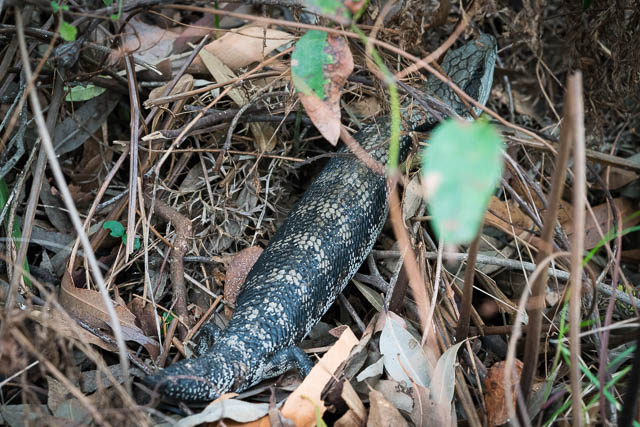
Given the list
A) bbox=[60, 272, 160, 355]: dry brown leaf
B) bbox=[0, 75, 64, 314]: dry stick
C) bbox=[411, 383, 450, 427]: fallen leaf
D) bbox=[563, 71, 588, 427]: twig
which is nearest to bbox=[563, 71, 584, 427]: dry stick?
bbox=[563, 71, 588, 427]: twig

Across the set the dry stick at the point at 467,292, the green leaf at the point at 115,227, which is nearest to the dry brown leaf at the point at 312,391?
the dry stick at the point at 467,292

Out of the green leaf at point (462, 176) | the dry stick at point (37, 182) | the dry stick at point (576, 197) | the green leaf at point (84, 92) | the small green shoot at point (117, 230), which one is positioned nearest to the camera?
the green leaf at point (462, 176)

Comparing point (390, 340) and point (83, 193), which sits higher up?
point (83, 193)

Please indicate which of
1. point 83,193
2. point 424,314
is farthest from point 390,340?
point 83,193

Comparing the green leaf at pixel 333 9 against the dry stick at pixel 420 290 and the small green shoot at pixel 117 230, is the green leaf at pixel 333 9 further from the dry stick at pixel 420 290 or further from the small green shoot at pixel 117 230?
the small green shoot at pixel 117 230

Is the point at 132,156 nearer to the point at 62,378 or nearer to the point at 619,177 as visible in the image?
the point at 62,378

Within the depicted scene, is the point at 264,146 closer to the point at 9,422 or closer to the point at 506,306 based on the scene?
the point at 506,306
